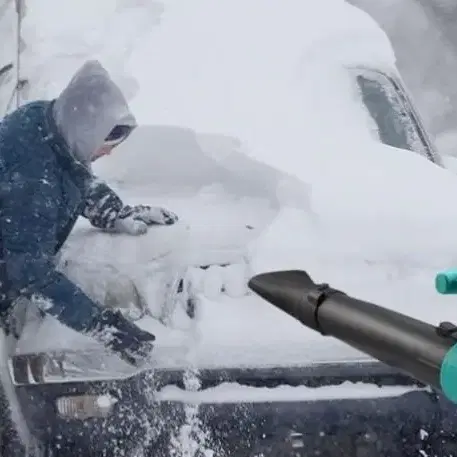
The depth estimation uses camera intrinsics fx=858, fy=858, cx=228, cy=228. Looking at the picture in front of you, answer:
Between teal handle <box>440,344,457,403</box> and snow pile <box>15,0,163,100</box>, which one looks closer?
teal handle <box>440,344,457,403</box>

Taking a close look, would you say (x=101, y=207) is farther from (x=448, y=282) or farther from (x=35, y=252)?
(x=448, y=282)

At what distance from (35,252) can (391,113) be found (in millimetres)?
1796

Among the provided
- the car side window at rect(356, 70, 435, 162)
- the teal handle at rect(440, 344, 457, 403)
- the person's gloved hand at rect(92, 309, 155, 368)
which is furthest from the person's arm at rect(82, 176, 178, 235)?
the teal handle at rect(440, 344, 457, 403)

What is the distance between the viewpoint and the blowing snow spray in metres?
1.15

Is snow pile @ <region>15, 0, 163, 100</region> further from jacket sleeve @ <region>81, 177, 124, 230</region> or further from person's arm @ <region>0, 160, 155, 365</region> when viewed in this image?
person's arm @ <region>0, 160, 155, 365</region>

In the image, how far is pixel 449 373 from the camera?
1109mm

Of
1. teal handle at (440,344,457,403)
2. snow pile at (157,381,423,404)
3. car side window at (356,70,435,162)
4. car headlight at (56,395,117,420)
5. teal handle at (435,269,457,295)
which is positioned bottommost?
car headlight at (56,395,117,420)

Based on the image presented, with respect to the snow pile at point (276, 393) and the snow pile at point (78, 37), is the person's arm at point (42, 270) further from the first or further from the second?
the snow pile at point (78, 37)

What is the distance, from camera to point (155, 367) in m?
2.31

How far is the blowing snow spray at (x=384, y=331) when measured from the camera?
3.79 feet

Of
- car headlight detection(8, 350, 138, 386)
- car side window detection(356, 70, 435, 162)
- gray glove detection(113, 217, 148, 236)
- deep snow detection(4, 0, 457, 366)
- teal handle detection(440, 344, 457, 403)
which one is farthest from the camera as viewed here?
car side window detection(356, 70, 435, 162)

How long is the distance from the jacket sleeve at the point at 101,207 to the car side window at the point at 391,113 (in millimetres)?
1113

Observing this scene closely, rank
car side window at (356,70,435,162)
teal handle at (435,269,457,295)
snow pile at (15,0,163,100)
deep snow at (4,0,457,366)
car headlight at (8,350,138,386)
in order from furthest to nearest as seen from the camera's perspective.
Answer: snow pile at (15,0,163,100)
car side window at (356,70,435,162)
deep snow at (4,0,457,366)
car headlight at (8,350,138,386)
teal handle at (435,269,457,295)

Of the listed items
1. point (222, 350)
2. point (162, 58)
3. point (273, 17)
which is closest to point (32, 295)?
point (222, 350)
